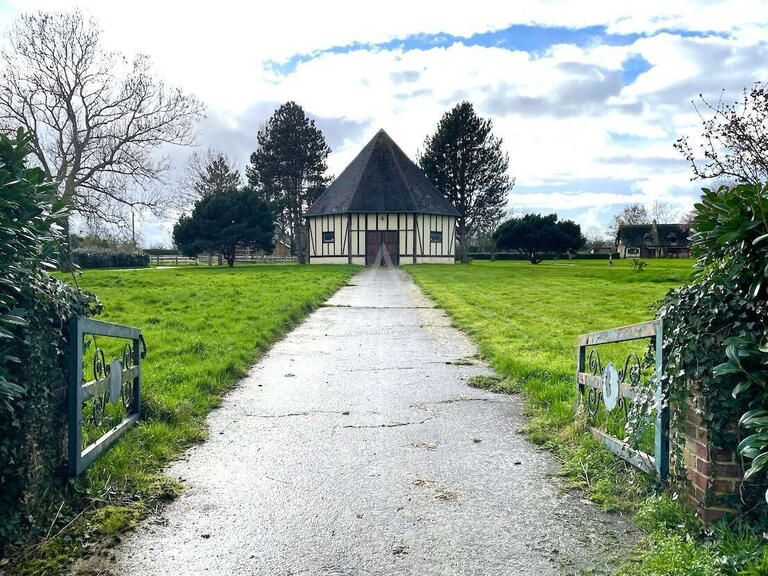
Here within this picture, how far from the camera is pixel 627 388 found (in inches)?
169

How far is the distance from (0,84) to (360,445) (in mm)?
29807

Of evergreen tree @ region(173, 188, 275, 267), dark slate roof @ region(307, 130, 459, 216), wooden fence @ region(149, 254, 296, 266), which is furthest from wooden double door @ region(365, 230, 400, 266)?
wooden fence @ region(149, 254, 296, 266)

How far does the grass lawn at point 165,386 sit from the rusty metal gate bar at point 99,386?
11cm

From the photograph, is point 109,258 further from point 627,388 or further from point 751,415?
point 751,415

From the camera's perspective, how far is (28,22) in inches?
1099

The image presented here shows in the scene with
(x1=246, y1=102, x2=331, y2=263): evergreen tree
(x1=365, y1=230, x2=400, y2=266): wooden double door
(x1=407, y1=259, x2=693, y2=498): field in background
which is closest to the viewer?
(x1=407, y1=259, x2=693, y2=498): field in background

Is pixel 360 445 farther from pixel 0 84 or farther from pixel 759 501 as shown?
pixel 0 84

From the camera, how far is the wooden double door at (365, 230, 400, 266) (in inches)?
1871

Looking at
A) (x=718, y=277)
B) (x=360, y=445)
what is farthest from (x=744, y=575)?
(x=360, y=445)

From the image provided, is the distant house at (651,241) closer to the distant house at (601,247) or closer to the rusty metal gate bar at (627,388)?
the distant house at (601,247)

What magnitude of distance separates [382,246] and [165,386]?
41143 millimetres

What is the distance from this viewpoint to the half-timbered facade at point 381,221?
1866 inches

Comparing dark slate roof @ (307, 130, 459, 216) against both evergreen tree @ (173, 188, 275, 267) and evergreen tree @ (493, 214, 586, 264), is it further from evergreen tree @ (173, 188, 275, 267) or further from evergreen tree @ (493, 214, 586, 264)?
evergreen tree @ (493, 214, 586, 264)

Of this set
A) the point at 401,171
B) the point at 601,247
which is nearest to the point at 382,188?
the point at 401,171
